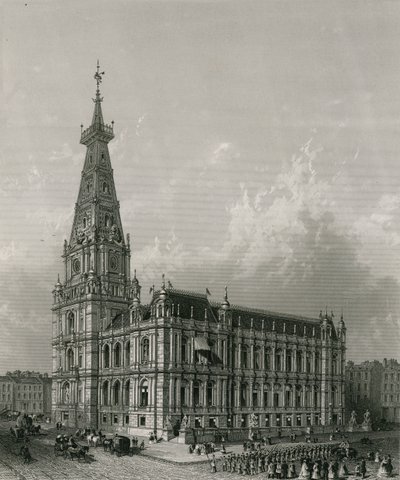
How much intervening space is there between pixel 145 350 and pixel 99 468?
28.3 m

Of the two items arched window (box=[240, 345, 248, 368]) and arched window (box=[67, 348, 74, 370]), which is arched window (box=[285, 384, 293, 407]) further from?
arched window (box=[67, 348, 74, 370])

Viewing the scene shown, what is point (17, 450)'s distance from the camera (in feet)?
159

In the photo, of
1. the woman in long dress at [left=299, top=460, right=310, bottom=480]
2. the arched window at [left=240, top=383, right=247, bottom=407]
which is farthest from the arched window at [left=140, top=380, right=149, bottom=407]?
the woman in long dress at [left=299, top=460, right=310, bottom=480]

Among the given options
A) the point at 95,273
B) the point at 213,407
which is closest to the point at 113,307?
the point at 95,273

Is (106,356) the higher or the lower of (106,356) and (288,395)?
the higher

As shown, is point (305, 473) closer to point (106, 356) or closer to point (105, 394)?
point (105, 394)

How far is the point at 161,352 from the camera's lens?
215ft

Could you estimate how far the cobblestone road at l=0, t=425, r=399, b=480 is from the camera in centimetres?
3738

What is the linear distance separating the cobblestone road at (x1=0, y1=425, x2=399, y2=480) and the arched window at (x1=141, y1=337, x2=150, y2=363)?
61.7 ft

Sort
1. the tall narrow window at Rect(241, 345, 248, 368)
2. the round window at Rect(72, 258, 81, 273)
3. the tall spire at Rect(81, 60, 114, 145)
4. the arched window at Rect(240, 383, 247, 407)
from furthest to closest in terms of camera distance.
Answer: the tall spire at Rect(81, 60, 114, 145) → the round window at Rect(72, 258, 81, 273) → the tall narrow window at Rect(241, 345, 248, 368) → the arched window at Rect(240, 383, 247, 407)

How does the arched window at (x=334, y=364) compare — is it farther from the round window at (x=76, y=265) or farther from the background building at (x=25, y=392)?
the background building at (x=25, y=392)

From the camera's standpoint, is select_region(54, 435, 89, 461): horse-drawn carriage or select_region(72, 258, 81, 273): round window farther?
select_region(72, 258, 81, 273): round window

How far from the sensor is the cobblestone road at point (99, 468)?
123ft

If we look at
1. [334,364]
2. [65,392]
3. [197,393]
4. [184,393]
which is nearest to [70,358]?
[65,392]
